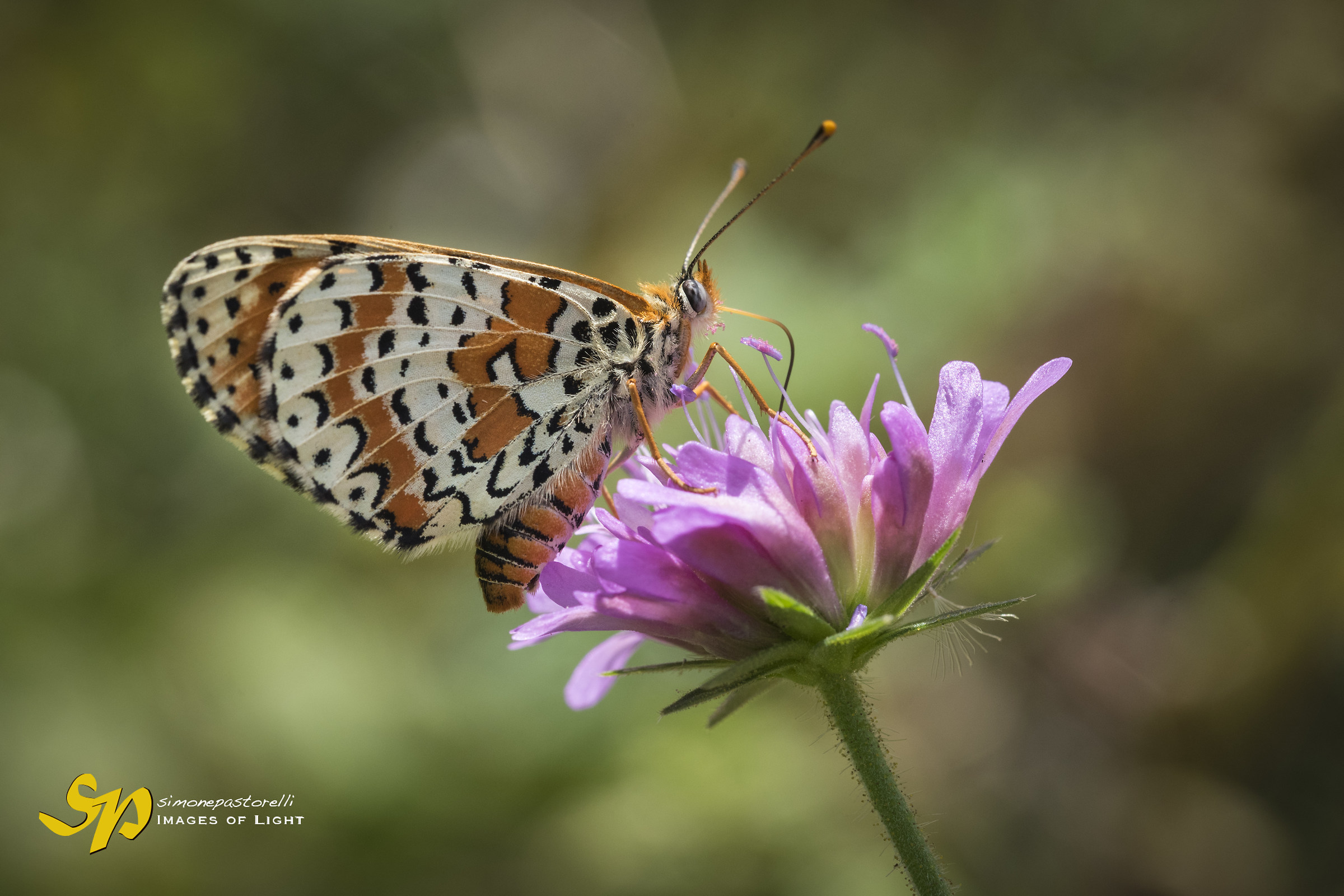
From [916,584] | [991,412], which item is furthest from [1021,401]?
[916,584]

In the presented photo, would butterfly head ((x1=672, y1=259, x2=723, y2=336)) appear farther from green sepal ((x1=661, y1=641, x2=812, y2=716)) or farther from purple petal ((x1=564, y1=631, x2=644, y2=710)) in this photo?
green sepal ((x1=661, y1=641, x2=812, y2=716))

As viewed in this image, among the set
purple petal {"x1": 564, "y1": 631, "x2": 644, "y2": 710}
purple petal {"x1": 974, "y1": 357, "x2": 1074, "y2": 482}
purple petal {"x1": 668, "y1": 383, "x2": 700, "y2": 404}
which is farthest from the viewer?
purple petal {"x1": 668, "y1": 383, "x2": 700, "y2": 404}

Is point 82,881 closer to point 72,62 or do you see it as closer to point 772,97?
point 72,62

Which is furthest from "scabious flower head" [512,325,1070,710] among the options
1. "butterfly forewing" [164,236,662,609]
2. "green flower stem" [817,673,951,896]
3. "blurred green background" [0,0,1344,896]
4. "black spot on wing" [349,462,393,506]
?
"blurred green background" [0,0,1344,896]

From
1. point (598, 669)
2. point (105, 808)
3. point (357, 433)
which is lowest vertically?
point (105, 808)

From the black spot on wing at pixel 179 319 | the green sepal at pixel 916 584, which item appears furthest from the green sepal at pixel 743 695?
the black spot on wing at pixel 179 319

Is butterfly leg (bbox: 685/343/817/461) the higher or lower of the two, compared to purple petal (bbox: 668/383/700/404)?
higher

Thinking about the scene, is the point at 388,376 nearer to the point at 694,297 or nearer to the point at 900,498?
the point at 694,297
